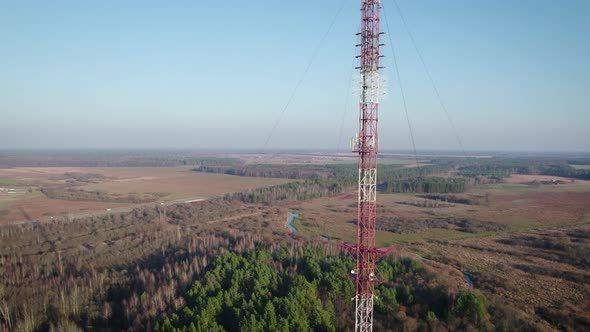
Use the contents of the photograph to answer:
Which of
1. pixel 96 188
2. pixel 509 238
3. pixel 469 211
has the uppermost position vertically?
pixel 96 188

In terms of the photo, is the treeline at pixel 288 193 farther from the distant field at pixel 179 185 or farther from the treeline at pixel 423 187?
the treeline at pixel 423 187

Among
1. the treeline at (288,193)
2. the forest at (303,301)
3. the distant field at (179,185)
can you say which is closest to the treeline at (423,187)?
the treeline at (288,193)

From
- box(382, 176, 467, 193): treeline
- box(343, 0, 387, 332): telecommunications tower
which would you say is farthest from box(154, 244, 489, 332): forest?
box(382, 176, 467, 193): treeline

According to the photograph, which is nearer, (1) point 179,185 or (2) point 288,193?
(2) point 288,193

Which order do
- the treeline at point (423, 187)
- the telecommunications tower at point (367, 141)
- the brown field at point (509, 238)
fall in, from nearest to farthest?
the telecommunications tower at point (367, 141)
the brown field at point (509, 238)
the treeline at point (423, 187)

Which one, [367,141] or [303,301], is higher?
[367,141]

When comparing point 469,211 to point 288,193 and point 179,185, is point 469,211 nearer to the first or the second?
point 288,193

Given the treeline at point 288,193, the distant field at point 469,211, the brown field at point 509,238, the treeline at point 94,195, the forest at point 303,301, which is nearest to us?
the forest at point 303,301

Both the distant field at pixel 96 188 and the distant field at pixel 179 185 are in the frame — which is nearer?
the distant field at pixel 96 188

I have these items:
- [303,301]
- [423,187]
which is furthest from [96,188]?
[303,301]

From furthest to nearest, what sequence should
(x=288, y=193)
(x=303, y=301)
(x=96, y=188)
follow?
(x=96, y=188), (x=288, y=193), (x=303, y=301)

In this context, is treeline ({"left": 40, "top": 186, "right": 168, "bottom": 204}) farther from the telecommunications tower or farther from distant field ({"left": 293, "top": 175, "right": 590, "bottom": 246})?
the telecommunications tower

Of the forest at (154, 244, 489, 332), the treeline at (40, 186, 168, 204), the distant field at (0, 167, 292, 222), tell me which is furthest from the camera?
the treeline at (40, 186, 168, 204)
